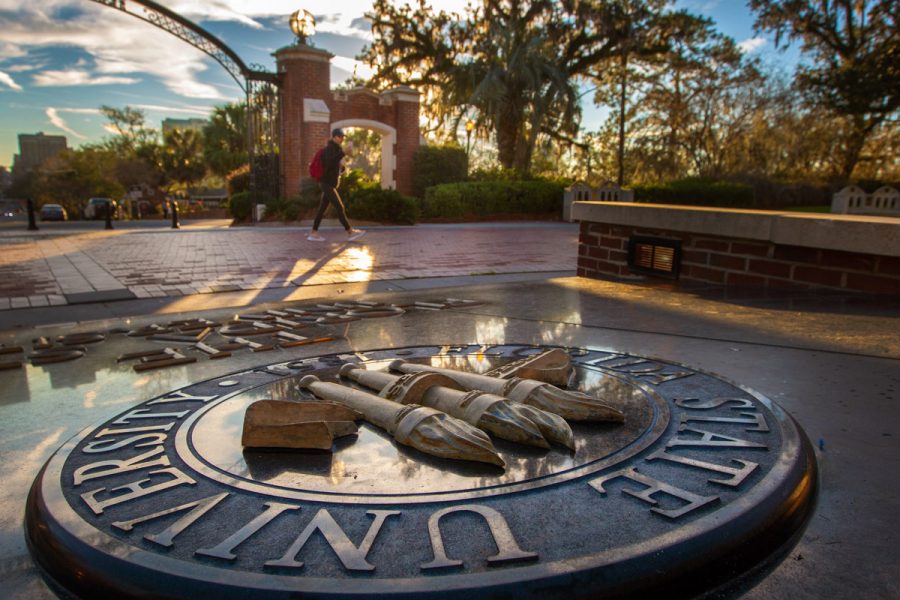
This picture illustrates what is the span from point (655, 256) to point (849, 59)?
2690 centimetres

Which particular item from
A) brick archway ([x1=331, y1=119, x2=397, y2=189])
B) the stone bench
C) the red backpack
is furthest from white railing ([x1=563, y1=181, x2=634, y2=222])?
the stone bench

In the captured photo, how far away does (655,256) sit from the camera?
5.23 meters

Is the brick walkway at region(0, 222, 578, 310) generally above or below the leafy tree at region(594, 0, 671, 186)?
below

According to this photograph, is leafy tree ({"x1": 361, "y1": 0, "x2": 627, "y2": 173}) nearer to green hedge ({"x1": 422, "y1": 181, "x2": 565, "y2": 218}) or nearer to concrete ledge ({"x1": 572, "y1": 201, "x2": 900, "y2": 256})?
green hedge ({"x1": 422, "y1": 181, "x2": 565, "y2": 218})

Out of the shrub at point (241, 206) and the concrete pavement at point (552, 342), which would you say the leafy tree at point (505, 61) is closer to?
the shrub at point (241, 206)

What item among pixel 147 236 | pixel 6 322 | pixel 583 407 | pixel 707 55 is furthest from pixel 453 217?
pixel 583 407

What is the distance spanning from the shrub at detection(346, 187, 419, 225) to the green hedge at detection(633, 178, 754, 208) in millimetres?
9443

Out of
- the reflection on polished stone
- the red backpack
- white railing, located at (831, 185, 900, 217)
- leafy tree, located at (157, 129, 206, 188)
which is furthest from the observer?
leafy tree, located at (157, 129, 206, 188)

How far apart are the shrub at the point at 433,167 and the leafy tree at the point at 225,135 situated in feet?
93.6

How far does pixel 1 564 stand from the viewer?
4.65ft

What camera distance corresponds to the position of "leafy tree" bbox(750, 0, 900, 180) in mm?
23109

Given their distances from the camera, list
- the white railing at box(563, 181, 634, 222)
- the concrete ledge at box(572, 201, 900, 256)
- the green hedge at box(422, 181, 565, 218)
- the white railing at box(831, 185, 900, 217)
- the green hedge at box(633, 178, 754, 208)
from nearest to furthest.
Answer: the concrete ledge at box(572, 201, 900, 256) < the white railing at box(831, 185, 900, 217) < the white railing at box(563, 181, 634, 222) < the green hedge at box(422, 181, 565, 218) < the green hedge at box(633, 178, 754, 208)

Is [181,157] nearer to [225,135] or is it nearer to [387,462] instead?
[225,135]

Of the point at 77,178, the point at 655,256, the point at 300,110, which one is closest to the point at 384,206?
the point at 300,110
